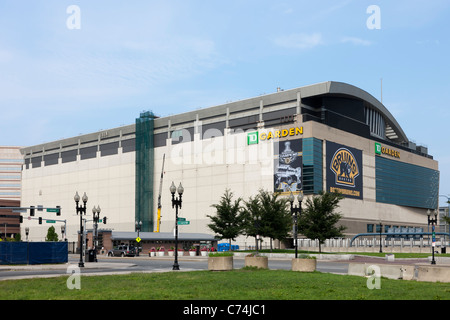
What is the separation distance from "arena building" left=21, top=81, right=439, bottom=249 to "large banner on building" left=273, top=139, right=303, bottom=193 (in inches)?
7.6

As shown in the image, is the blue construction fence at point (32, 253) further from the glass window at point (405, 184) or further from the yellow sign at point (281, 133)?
the glass window at point (405, 184)

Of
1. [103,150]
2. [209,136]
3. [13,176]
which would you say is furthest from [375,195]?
[13,176]

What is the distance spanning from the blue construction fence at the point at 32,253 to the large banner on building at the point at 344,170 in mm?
67395

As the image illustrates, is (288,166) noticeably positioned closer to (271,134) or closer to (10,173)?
(271,134)

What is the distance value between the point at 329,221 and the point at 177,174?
61.2m

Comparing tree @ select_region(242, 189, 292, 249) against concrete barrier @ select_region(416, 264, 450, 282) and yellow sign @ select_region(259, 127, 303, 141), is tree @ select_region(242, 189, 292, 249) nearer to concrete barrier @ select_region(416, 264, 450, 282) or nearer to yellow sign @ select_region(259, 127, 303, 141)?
yellow sign @ select_region(259, 127, 303, 141)

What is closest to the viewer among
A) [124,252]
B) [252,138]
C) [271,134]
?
[124,252]

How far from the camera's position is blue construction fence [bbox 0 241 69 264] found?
40.5 m

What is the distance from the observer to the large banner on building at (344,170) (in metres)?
103

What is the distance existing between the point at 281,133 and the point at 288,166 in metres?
6.70

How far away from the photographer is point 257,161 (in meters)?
104

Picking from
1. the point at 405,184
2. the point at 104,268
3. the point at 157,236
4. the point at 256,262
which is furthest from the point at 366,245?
the point at 256,262
